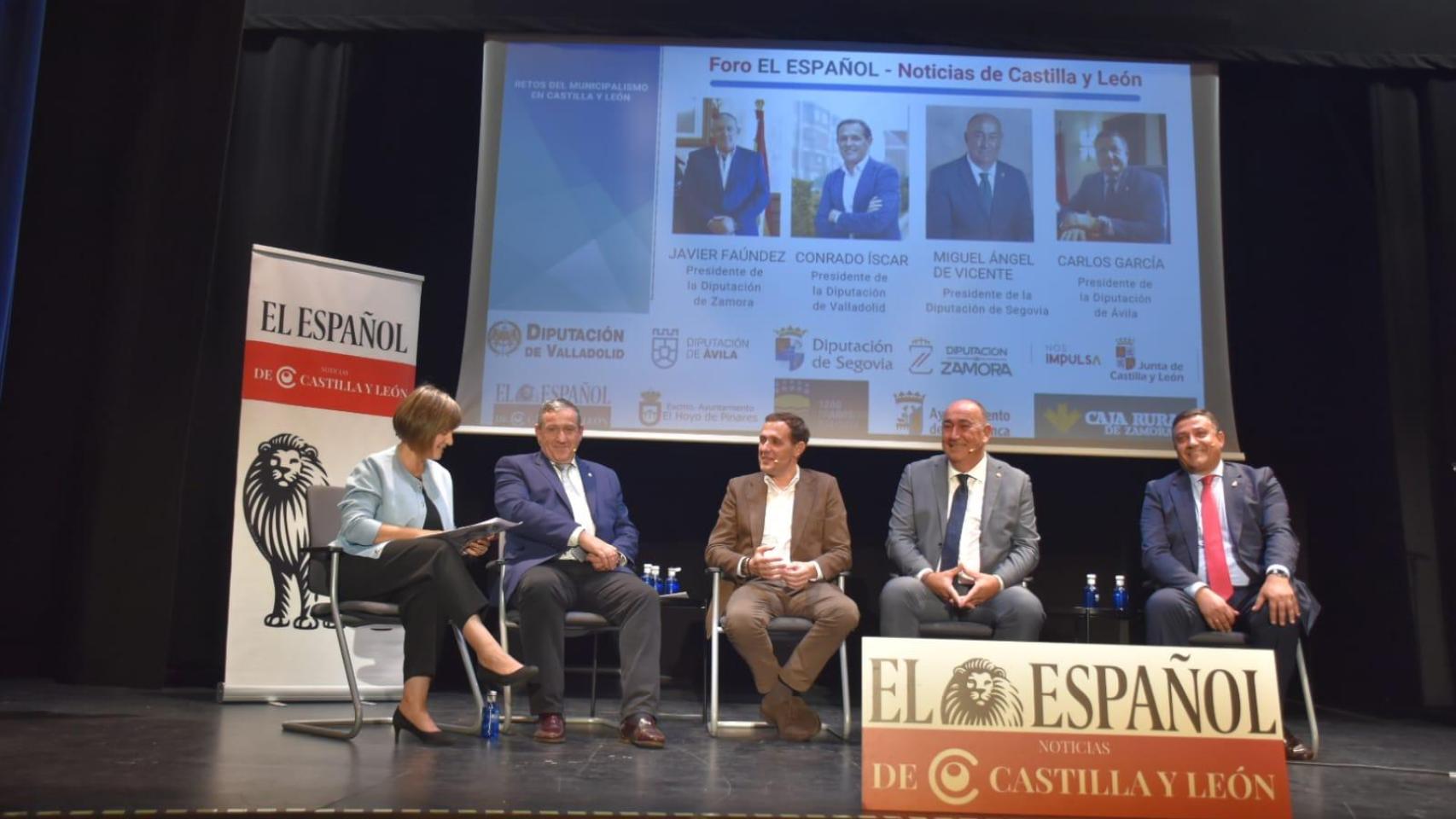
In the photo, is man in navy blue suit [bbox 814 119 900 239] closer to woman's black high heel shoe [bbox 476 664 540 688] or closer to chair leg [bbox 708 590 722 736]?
chair leg [bbox 708 590 722 736]

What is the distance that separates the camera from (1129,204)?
4715 mm

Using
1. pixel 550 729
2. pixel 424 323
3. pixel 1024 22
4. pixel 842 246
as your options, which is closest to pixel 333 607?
pixel 550 729

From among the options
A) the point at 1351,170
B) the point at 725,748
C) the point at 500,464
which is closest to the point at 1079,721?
the point at 725,748

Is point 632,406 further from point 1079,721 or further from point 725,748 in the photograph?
point 1079,721

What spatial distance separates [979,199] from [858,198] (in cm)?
51

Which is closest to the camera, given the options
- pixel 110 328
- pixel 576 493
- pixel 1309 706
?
pixel 1309 706

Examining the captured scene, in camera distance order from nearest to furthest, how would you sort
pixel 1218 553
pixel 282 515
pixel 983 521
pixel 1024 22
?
pixel 1218 553
pixel 983 521
pixel 282 515
pixel 1024 22

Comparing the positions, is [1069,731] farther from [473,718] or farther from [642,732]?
[473,718]

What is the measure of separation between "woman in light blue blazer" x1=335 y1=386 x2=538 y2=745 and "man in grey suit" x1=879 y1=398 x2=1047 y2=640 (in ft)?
4.28

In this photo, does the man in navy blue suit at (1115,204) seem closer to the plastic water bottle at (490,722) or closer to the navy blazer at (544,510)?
the navy blazer at (544,510)

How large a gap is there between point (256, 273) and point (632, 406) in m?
1.51

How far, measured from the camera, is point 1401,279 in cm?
482

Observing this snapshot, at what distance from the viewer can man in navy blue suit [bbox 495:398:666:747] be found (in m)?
3.56

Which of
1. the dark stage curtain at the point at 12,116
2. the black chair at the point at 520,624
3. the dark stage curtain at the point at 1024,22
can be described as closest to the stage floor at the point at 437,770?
the black chair at the point at 520,624
